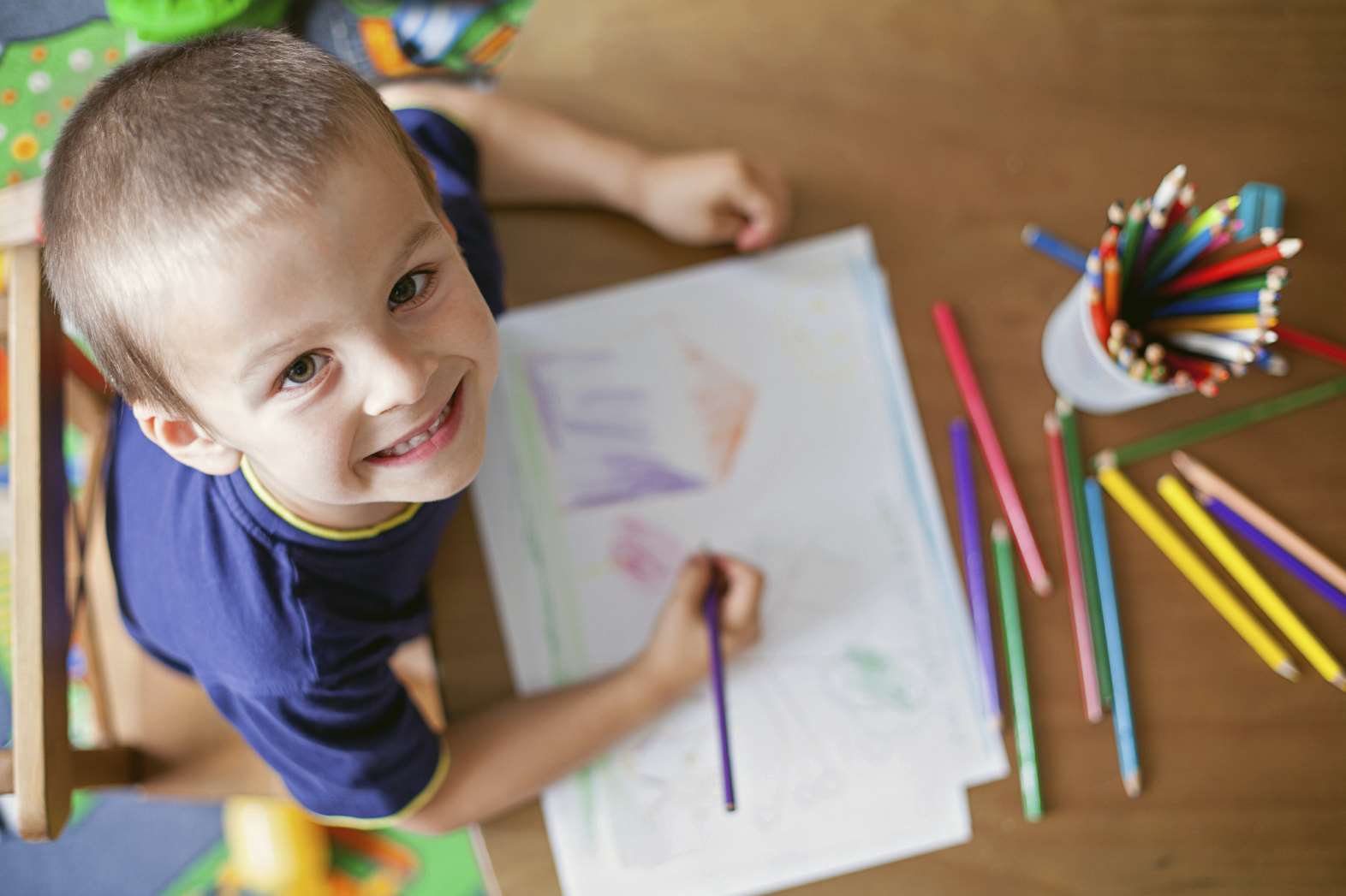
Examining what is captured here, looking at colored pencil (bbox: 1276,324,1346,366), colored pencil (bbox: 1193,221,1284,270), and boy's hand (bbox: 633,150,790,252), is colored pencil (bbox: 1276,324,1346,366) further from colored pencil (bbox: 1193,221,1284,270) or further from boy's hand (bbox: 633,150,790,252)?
boy's hand (bbox: 633,150,790,252)

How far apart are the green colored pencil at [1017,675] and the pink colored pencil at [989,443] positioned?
0.01 metres

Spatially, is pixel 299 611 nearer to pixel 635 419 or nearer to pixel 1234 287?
pixel 635 419

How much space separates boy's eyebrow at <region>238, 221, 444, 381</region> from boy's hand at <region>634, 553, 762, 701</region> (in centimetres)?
28

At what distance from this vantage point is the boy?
1.25 feet

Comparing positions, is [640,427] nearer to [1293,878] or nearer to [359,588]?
[359,588]

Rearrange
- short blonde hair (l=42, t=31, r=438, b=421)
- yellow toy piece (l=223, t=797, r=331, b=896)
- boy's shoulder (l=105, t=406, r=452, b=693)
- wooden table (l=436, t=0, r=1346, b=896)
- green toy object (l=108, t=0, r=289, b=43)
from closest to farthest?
short blonde hair (l=42, t=31, r=438, b=421), boy's shoulder (l=105, t=406, r=452, b=693), wooden table (l=436, t=0, r=1346, b=896), green toy object (l=108, t=0, r=289, b=43), yellow toy piece (l=223, t=797, r=331, b=896)

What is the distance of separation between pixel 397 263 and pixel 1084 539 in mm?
462

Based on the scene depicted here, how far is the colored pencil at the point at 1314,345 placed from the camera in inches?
25.2

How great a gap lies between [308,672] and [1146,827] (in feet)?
1.65

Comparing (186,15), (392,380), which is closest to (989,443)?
(392,380)

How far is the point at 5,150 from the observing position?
2.35ft

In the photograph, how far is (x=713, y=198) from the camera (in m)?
0.64

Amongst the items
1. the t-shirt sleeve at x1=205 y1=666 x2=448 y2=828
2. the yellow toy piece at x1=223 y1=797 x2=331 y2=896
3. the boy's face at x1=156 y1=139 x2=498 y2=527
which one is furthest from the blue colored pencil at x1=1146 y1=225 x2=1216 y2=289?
the yellow toy piece at x1=223 y1=797 x2=331 y2=896

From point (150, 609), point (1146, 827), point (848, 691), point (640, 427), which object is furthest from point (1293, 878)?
point (150, 609)
